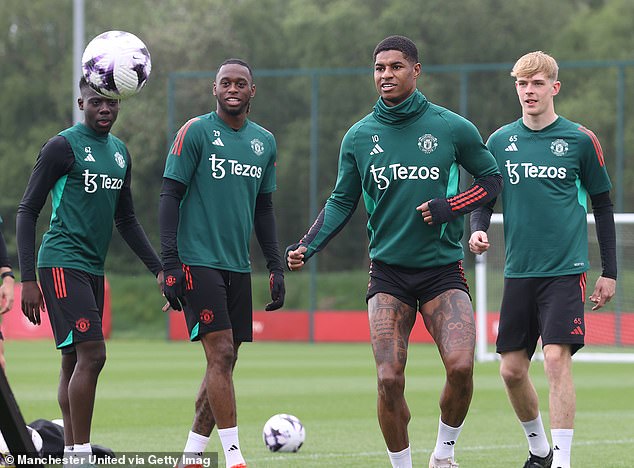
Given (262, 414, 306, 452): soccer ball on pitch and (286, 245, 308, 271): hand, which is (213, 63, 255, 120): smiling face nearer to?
(286, 245, 308, 271): hand

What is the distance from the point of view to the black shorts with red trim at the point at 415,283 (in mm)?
7723

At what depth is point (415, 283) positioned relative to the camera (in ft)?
25.3

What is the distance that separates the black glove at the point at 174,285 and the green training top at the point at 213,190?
188mm

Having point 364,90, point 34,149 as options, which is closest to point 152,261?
point 364,90

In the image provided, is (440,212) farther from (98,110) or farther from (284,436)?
(284,436)

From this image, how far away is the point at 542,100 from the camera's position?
8578 mm

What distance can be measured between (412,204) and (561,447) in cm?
173

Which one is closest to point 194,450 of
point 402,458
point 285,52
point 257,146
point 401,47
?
point 402,458

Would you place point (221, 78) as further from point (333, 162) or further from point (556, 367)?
point (333, 162)

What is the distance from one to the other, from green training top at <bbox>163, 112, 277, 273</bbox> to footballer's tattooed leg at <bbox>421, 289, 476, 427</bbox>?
1.29 m

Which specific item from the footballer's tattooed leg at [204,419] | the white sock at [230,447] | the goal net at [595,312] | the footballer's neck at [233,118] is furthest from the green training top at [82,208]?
the goal net at [595,312]

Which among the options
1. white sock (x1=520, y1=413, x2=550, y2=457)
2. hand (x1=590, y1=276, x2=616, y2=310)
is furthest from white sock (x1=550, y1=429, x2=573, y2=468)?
hand (x1=590, y1=276, x2=616, y2=310)

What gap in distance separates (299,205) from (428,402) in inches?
782

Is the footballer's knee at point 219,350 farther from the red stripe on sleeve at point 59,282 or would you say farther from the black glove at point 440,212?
the black glove at point 440,212
